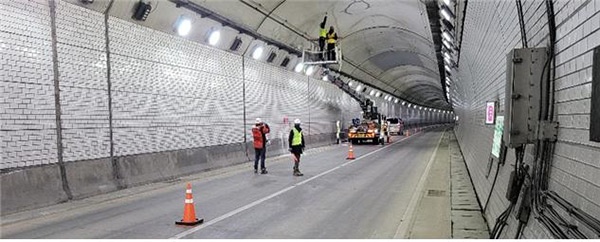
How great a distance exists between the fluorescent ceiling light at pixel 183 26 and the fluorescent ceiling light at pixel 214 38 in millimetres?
1376

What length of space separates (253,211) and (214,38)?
9.19 metres

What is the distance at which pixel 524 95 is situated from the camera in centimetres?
416

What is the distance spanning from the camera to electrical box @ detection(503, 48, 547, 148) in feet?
13.3

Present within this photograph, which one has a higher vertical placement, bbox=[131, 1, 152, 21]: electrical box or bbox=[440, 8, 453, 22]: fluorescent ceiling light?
bbox=[440, 8, 453, 22]: fluorescent ceiling light

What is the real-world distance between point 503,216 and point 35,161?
8476 mm

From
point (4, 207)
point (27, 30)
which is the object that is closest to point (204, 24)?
point (27, 30)

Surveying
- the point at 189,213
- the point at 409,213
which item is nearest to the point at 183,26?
the point at 189,213

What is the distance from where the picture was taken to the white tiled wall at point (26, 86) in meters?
8.64

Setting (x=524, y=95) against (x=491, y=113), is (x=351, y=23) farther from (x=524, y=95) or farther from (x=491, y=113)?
(x=524, y=95)

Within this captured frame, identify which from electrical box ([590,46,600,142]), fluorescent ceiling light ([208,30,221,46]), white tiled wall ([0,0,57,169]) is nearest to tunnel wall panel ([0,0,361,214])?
white tiled wall ([0,0,57,169])

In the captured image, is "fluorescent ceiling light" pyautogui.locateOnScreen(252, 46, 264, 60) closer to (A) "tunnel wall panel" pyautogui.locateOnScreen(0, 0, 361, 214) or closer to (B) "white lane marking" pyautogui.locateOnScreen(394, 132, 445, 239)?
(A) "tunnel wall panel" pyautogui.locateOnScreen(0, 0, 361, 214)

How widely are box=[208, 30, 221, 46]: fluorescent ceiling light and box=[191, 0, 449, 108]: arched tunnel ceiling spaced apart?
77cm

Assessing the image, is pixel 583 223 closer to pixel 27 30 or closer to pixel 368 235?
pixel 368 235

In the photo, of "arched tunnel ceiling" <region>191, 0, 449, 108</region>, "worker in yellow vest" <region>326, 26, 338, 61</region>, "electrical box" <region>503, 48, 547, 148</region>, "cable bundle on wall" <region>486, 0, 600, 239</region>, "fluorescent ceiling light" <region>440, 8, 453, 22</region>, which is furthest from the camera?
"worker in yellow vest" <region>326, 26, 338, 61</region>
